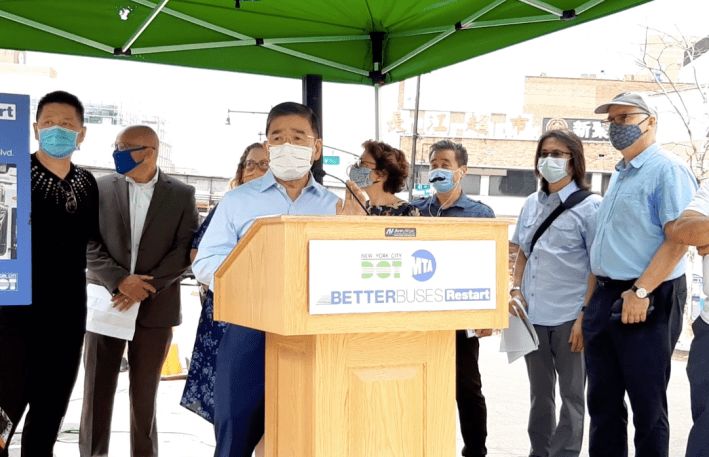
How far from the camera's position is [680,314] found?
3701mm

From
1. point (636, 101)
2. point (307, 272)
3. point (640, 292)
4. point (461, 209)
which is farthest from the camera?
point (461, 209)

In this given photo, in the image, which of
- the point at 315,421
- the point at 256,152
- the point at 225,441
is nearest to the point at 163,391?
the point at 256,152

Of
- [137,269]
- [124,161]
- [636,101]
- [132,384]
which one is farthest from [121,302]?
[636,101]

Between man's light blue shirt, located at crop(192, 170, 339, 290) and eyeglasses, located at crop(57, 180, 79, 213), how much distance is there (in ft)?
3.75

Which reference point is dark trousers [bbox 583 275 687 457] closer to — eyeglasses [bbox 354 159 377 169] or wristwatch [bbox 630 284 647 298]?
wristwatch [bbox 630 284 647 298]

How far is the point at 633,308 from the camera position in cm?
359

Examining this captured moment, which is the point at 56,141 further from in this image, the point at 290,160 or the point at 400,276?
the point at 400,276

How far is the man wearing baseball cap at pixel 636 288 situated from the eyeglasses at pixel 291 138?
172 centimetres

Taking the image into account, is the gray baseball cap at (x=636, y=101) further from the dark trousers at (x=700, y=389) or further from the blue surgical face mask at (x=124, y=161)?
the blue surgical face mask at (x=124, y=161)

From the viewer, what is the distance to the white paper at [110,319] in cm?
427

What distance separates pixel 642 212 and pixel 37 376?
9.87 ft

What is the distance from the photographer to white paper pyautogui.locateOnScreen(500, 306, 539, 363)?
421cm

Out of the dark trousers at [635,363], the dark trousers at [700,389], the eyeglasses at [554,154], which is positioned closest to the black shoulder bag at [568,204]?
the eyeglasses at [554,154]

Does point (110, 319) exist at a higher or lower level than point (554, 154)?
lower
